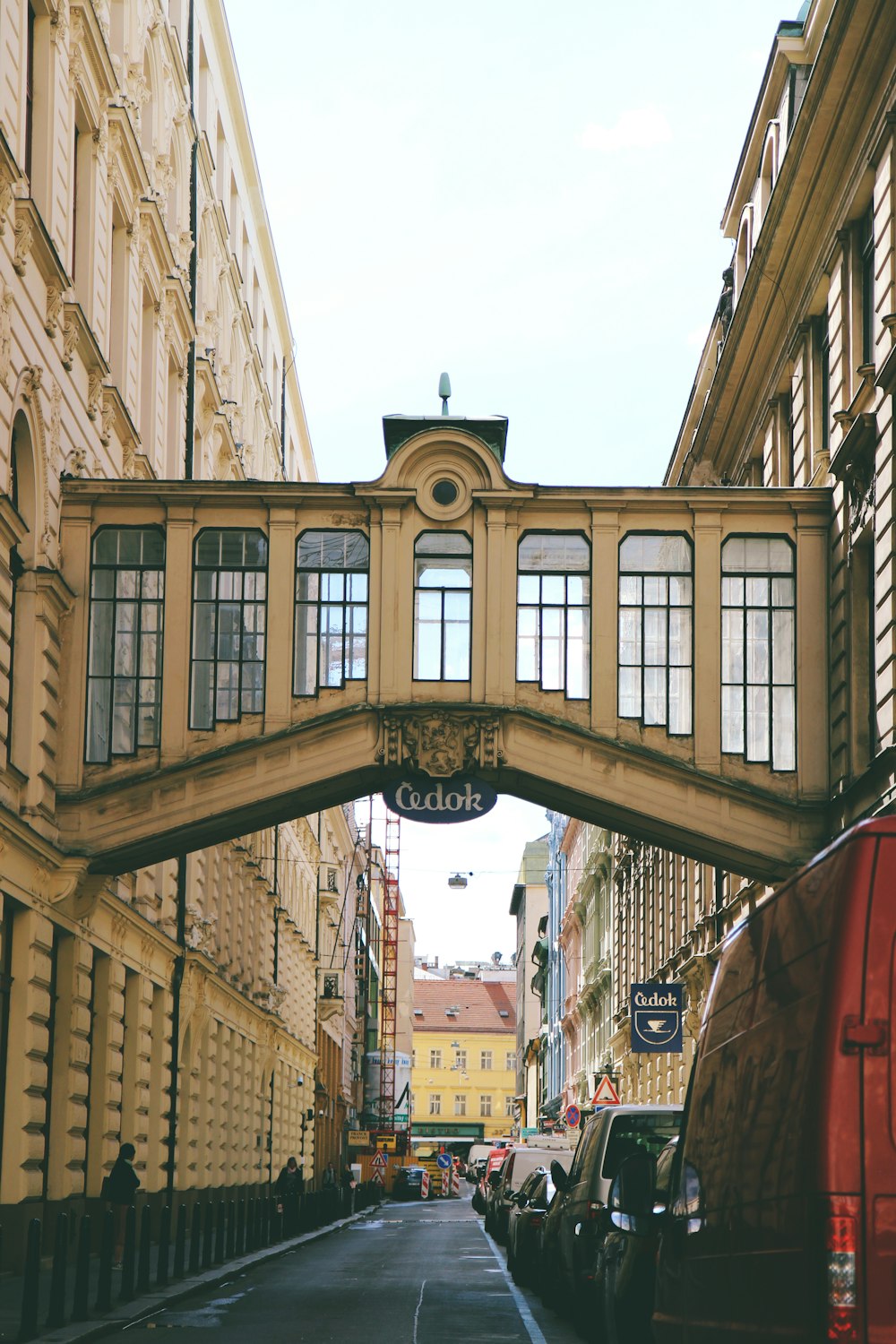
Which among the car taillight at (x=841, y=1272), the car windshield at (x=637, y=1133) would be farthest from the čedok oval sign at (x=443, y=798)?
the car taillight at (x=841, y=1272)

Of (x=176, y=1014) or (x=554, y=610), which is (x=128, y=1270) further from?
(x=176, y=1014)

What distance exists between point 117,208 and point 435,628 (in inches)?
336

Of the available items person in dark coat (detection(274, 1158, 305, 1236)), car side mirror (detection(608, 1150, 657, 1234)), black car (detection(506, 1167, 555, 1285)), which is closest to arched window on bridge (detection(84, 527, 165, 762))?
black car (detection(506, 1167, 555, 1285))

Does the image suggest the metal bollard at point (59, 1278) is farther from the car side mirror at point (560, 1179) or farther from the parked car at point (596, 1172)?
the car side mirror at point (560, 1179)

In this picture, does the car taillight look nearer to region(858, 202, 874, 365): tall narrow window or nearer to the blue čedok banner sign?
region(858, 202, 874, 365): tall narrow window

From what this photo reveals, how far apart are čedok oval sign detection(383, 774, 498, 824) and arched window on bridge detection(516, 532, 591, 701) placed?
4.92ft

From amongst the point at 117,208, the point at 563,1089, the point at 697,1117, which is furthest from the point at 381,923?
the point at 697,1117

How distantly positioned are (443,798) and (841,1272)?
19623mm

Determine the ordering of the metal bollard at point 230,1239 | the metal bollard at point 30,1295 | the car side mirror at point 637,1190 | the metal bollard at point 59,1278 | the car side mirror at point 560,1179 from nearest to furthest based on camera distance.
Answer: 1. the car side mirror at point 637,1190
2. the metal bollard at point 30,1295
3. the metal bollard at point 59,1278
4. the car side mirror at point 560,1179
5. the metal bollard at point 230,1239

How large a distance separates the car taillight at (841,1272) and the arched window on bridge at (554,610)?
19.5m

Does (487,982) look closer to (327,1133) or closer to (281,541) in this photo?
(327,1133)

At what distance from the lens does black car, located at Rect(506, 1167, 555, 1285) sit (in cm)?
2402

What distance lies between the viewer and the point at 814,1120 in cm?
615

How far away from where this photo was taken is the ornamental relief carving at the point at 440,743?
990 inches
